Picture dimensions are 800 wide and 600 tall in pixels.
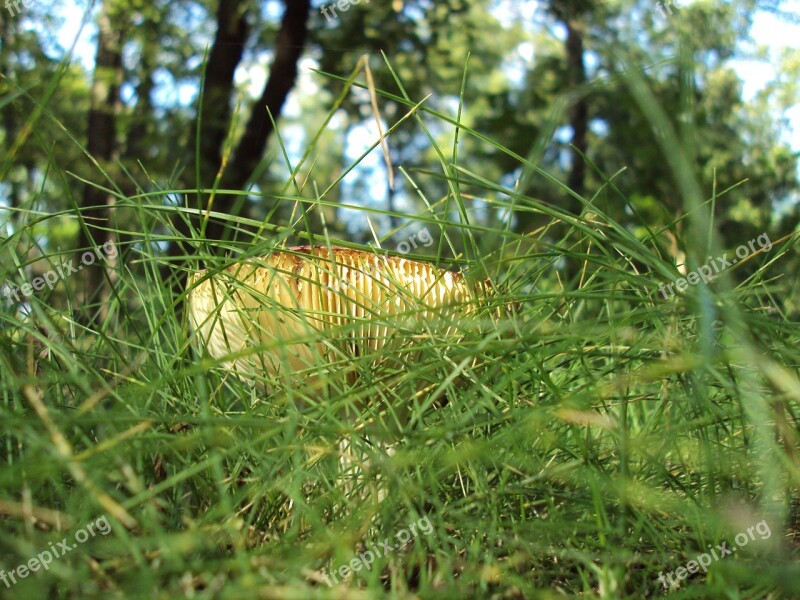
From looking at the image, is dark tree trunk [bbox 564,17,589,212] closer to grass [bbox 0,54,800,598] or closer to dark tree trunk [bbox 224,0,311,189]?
dark tree trunk [bbox 224,0,311,189]

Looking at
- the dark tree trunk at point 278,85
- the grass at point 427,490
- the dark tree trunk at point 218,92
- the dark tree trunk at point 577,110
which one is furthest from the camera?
the dark tree trunk at point 577,110

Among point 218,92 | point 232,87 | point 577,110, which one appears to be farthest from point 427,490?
point 577,110

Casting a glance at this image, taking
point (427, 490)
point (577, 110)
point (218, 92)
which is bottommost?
point (427, 490)

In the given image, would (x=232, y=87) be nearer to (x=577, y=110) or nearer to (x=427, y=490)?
(x=577, y=110)

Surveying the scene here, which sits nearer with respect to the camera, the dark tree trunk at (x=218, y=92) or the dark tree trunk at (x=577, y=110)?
the dark tree trunk at (x=218, y=92)

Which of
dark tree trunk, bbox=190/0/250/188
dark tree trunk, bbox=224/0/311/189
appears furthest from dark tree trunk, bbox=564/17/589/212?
dark tree trunk, bbox=190/0/250/188

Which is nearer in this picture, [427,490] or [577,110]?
[427,490]

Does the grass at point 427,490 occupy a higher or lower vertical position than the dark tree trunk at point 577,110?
lower

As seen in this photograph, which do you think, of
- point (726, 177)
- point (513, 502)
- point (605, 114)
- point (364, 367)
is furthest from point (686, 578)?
point (605, 114)

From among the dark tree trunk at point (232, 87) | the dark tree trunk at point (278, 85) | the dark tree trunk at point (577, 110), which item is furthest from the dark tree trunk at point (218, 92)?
the dark tree trunk at point (577, 110)

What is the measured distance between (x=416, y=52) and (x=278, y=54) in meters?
1.21

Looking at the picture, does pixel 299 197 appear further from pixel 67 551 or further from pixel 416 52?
pixel 416 52

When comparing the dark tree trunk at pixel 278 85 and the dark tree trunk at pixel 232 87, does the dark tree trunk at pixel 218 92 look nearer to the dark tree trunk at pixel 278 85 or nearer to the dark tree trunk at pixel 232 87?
the dark tree trunk at pixel 232 87

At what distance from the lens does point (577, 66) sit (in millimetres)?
6000
